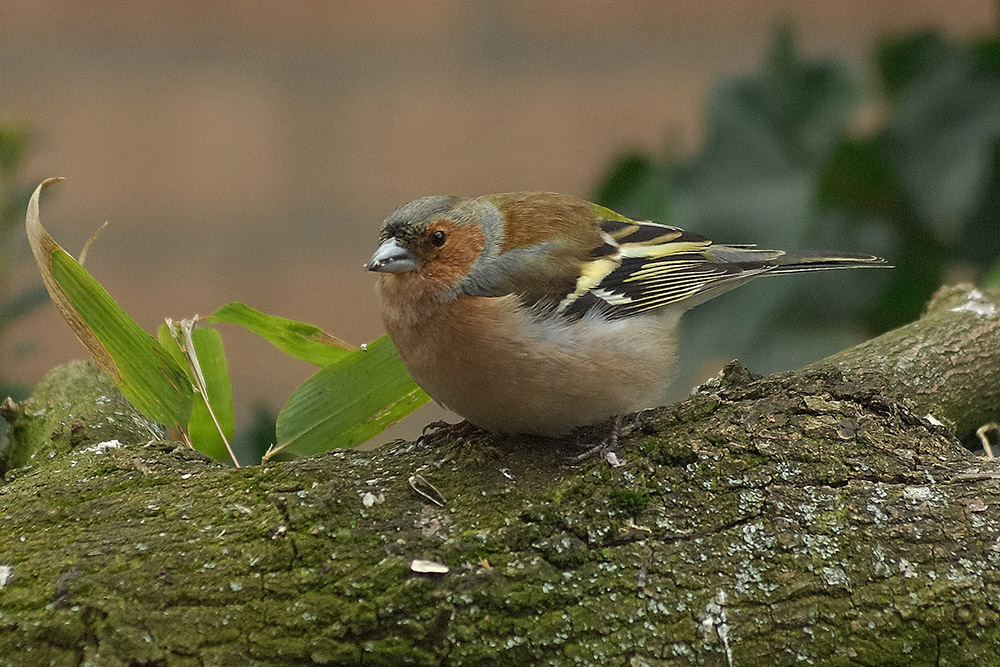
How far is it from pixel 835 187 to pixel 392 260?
1.13 m

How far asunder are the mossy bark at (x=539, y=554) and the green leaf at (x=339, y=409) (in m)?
0.28

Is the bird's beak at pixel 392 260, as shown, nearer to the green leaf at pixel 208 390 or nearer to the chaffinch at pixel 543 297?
the chaffinch at pixel 543 297

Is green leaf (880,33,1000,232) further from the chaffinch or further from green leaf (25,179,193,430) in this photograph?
green leaf (25,179,193,430)

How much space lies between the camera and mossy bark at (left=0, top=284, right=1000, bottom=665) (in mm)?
1206

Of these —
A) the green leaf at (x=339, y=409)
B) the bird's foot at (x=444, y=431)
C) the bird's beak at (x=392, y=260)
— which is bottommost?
the bird's foot at (x=444, y=431)

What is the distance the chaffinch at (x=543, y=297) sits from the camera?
1.69 meters

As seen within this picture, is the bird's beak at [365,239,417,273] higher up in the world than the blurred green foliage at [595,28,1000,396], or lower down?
higher up

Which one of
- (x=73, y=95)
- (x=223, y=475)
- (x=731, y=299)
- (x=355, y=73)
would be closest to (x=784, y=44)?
(x=731, y=299)

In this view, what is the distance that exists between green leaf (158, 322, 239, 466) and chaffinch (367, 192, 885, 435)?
0.30 metres

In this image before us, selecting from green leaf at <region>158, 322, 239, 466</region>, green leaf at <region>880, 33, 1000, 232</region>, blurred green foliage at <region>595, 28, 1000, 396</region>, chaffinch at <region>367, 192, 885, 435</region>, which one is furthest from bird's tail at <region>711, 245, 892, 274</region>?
green leaf at <region>158, 322, 239, 466</region>

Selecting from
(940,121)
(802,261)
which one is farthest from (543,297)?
(940,121)

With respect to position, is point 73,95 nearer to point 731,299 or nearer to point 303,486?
point 731,299

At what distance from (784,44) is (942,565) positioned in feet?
5.32

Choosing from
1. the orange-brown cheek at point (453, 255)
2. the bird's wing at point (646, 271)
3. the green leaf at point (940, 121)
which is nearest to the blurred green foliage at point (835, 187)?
the green leaf at point (940, 121)
